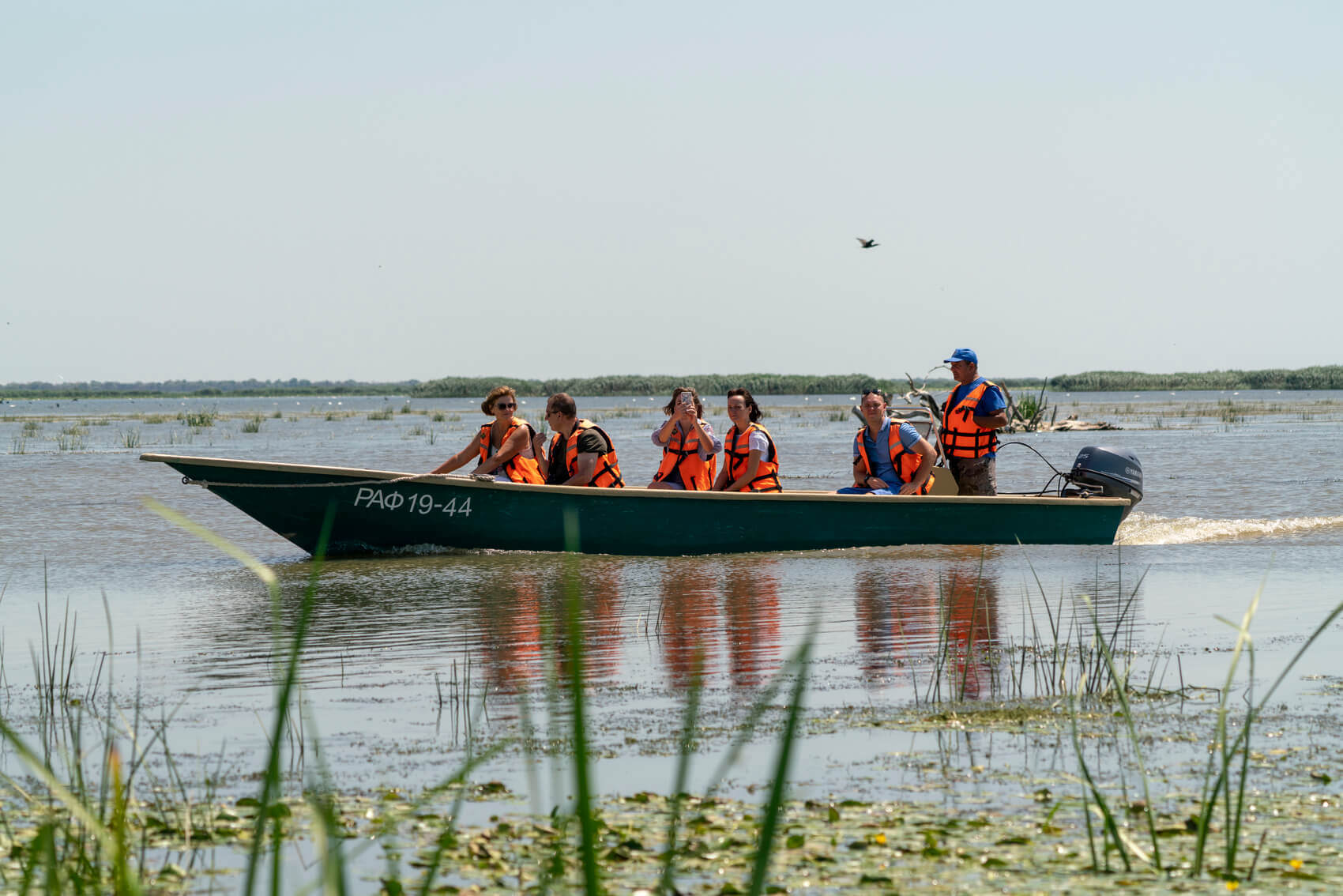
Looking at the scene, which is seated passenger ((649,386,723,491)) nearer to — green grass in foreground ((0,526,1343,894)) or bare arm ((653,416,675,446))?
bare arm ((653,416,675,446))

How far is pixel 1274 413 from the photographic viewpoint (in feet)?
144

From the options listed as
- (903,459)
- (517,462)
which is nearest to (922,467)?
(903,459)

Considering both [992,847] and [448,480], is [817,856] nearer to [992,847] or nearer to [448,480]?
[992,847]

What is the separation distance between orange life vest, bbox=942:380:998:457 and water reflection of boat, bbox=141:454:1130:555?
448 mm

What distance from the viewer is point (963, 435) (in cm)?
1121

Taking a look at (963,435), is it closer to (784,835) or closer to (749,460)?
(749,460)

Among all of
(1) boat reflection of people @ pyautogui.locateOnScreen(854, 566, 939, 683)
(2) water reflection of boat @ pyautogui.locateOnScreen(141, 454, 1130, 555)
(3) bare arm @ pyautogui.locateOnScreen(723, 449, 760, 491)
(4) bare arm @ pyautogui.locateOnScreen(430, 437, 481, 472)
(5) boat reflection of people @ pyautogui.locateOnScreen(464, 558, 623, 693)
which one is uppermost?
(4) bare arm @ pyautogui.locateOnScreen(430, 437, 481, 472)

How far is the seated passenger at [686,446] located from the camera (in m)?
10.7

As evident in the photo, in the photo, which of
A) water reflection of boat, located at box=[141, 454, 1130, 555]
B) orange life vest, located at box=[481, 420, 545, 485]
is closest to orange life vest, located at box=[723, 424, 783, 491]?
water reflection of boat, located at box=[141, 454, 1130, 555]

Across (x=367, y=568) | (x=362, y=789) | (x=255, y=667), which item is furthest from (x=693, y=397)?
(x=362, y=789)

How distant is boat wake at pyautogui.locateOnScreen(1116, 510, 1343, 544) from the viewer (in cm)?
1238

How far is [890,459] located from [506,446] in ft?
9.78

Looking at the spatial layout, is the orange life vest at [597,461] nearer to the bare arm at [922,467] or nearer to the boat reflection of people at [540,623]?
the boat reflection of people at [540,623]

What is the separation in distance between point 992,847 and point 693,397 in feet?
23.9
